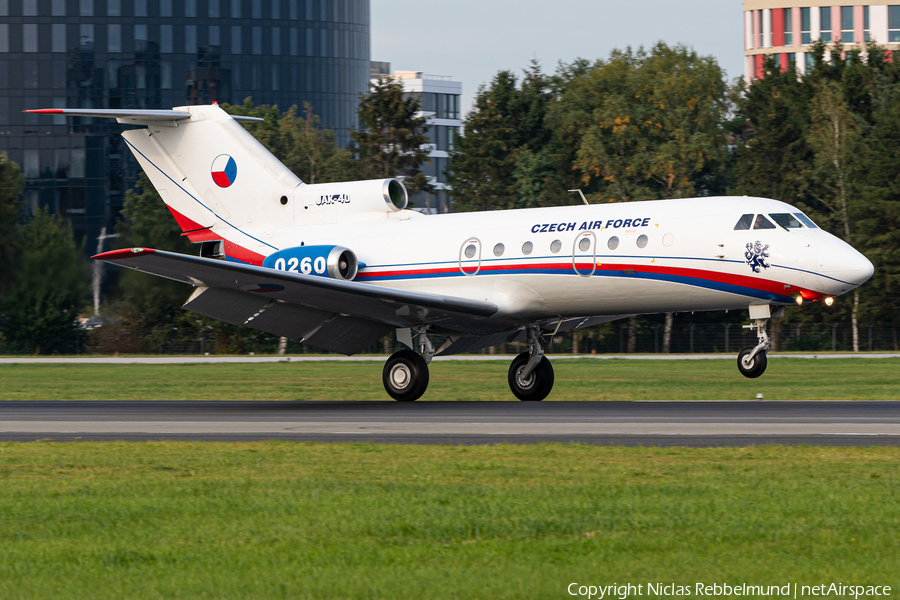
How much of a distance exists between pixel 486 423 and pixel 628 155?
179 ft

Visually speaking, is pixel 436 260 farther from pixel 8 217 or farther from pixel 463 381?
pixel 8 217

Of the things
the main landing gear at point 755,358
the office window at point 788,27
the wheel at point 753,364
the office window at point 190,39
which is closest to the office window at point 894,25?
the office window at point 788,27

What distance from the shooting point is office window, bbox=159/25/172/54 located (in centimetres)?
10356

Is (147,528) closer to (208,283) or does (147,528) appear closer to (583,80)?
(208,283)

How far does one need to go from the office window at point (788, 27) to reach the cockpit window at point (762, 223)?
91.5 m

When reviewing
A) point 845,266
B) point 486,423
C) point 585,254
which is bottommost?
point 486,423

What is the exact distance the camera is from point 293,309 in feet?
76.0

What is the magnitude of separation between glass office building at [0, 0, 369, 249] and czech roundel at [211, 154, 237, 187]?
72806mm

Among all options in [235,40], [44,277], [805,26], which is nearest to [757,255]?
[44,277]

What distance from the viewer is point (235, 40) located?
108m

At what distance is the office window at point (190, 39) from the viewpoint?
10519cm

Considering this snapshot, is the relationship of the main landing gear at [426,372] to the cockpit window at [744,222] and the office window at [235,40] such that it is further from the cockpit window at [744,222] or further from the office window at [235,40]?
the office window at [235,40]

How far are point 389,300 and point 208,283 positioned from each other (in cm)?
343

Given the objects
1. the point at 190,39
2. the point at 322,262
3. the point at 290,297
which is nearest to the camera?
the point at 290,297
